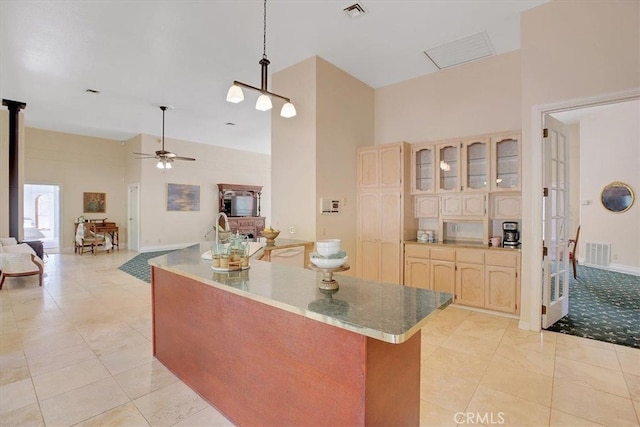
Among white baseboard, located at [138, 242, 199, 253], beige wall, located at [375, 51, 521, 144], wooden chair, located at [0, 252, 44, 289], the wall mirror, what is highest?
beige wall, located at [375, 51, 521, 144]

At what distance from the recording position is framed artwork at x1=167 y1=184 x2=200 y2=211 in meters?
9.22

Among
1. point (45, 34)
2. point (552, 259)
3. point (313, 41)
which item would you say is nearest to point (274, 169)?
→ point (313, 41)

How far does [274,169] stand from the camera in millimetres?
4809

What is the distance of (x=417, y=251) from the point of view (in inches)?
174

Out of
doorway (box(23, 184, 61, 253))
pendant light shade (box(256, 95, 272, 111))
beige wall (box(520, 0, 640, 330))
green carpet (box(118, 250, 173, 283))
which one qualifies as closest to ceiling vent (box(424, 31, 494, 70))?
beige wall (box(520, 0, 640, 330))

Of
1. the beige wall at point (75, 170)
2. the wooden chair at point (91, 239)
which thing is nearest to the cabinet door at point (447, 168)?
the wooden chair at point (91, 239)

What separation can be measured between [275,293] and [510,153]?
3804mm

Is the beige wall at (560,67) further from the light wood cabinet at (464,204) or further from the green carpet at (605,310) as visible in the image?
the light wood cabinet at (464,204)

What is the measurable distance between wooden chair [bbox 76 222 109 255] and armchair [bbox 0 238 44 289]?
314 centimetres

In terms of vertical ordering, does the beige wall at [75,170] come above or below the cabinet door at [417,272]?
above

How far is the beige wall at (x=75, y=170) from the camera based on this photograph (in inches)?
323

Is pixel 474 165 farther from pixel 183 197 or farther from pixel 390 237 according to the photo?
pixel 183 197

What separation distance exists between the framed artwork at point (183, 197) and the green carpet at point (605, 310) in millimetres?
9279

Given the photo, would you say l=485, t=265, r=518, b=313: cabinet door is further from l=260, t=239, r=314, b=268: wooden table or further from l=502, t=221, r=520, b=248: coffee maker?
l=260, t=239, r=314, b=268: wooden table
